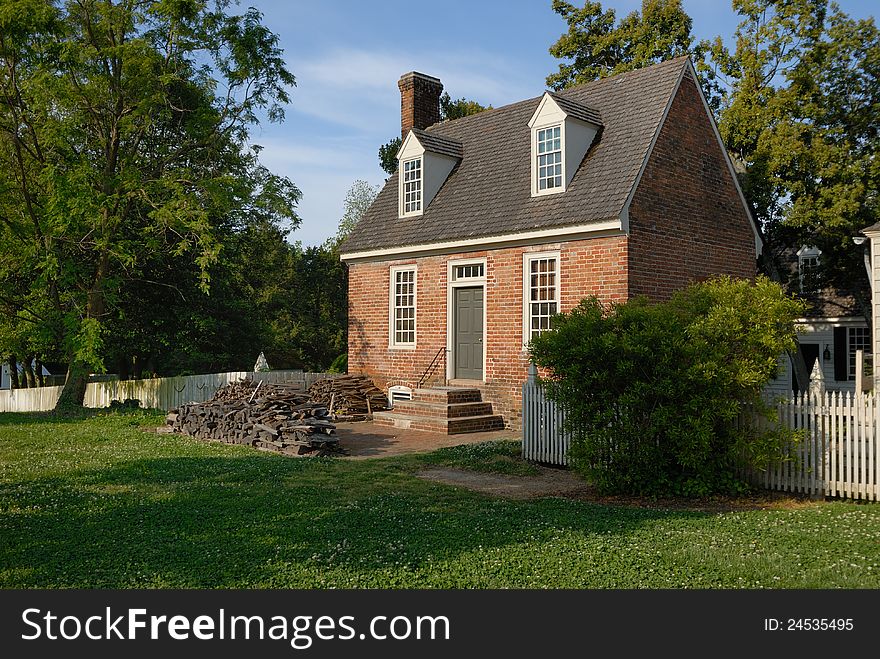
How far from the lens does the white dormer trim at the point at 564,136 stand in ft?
53.4

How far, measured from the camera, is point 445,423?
15.5 metres

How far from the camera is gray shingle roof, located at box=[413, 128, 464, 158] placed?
19.7 meters

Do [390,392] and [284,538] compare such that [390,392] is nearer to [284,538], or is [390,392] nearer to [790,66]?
[284,538]

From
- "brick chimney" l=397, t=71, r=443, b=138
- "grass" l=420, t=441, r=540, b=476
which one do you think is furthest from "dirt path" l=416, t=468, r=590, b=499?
"brick chimney" l=397, t=71, r=443, b=138

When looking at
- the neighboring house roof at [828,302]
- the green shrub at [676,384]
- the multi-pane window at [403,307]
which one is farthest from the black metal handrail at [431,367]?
the neighboring house roof at [828,302]

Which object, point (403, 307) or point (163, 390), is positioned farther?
point (163, 390)

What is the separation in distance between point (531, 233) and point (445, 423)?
4.53m

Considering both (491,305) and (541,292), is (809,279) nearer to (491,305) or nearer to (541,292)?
(541,292)

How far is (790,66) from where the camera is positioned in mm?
22375

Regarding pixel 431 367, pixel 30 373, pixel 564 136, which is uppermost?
pixel 564 136

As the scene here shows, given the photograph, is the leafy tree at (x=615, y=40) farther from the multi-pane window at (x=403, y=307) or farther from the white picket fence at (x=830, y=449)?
the white picket fence at (x=830, y=449)

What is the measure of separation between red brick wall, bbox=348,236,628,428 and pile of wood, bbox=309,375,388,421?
57cm

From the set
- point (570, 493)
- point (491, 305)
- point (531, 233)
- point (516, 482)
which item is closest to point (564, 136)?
point (531, 233)

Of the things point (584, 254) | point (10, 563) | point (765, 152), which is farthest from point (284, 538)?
point (765, 152)
